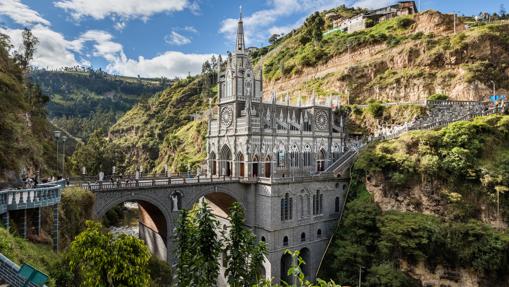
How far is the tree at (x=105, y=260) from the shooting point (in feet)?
37.5

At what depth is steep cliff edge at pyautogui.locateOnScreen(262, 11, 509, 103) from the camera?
57.0 meters

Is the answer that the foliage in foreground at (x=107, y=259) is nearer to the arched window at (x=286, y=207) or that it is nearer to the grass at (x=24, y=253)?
the grass at (x=24, y=253)

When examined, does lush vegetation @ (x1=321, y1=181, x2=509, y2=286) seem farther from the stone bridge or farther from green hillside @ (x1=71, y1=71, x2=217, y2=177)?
green hillside @ (x1=71, y1=71, x2=217, y2=177)

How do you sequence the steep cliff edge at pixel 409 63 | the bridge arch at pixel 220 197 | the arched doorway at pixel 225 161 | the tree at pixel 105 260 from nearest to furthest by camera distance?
the tree at pixel 105 260 → the bridge arch at pixel 220 197 → the arched doorway at pixel 225 161 → the steep cliff edge at pixel 409 63

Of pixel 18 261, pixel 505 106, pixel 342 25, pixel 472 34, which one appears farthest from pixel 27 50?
pixel 342 25

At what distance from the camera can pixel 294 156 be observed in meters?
47.6

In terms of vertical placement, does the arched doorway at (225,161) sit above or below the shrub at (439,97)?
below

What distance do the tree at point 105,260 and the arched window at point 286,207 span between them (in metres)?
30.3

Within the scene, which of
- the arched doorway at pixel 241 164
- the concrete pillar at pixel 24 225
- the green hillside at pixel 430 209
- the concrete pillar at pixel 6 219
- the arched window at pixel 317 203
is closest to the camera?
the concrete pillar at pixel 6 219

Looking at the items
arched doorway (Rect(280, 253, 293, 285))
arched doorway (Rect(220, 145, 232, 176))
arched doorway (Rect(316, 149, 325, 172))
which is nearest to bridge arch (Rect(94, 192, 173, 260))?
arched doorway (Rect(220, 145, 232, 176))

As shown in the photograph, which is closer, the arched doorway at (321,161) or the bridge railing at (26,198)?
the bridge railing at (26,198)

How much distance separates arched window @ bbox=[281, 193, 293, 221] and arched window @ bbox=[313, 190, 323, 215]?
435 cm

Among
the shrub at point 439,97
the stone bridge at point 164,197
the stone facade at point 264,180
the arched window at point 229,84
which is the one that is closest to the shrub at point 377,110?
the shrub at point 439,97

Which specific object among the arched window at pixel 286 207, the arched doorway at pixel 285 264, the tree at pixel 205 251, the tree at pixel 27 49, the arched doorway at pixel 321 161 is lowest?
the arched doorway at pixel 285 264
